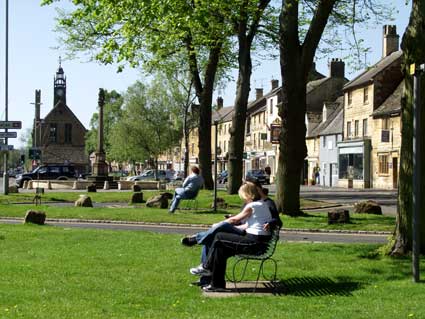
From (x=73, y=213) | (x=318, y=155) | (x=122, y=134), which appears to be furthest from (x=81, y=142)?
(x=73, y=213)

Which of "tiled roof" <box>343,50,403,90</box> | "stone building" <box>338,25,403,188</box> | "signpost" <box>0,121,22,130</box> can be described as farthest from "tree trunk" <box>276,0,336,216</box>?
"tiled roof" <box>343,50,403,90</box>

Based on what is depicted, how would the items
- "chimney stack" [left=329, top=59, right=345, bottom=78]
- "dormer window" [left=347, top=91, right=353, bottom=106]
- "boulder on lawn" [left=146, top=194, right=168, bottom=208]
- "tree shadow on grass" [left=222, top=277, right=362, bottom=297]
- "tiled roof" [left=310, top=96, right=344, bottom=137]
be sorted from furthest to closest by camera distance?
"chimney stack" [left=329, top=59, right=345, bottom=78]
"tiled roof" [left=310, top=96, right=344, bottom=137]
"dormer window" [left=347, top=91, right=353, bottom=106]
"boulder on lawn" [left=146, top=194, right=168, bottom=208]
"tree shadow on grass" [left=222, top=277, right=362, bottom=297]

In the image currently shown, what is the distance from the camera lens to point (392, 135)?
54.5m

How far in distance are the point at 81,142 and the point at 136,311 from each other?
391 ft

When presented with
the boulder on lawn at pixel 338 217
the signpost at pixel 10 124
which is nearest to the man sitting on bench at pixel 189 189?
the boulder on lawn at pixel 338 217

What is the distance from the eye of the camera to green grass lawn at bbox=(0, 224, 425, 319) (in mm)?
7395

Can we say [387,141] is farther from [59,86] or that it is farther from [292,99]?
[59,86]

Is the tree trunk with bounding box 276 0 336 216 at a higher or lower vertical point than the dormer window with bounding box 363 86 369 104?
lower

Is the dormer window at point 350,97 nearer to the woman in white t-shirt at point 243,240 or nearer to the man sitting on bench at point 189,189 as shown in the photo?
the man sitting on bench at point 189,189

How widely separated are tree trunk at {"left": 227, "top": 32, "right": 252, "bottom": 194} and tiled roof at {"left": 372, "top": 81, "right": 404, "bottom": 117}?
2691 cm

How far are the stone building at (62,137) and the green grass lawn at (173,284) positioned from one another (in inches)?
4303

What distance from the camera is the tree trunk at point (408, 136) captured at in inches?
432

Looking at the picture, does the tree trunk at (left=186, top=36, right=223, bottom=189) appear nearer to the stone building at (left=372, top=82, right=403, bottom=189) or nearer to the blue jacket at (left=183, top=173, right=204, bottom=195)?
the blue jacket at (left=183, top=173, right=204, bottom=195)

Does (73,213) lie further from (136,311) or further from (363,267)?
(136,311)
